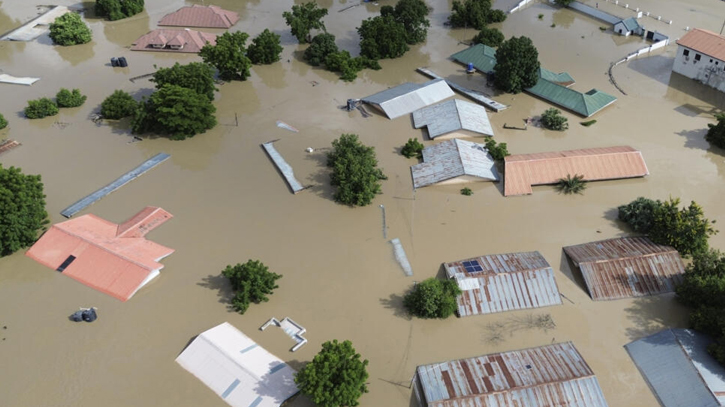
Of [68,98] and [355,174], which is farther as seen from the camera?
[68,98]

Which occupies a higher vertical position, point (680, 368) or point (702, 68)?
point (702, 68)

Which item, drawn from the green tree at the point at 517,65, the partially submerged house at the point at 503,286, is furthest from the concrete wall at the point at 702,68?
the partially submerged house at the point at 503,286

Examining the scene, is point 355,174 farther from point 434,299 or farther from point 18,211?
point 18,211

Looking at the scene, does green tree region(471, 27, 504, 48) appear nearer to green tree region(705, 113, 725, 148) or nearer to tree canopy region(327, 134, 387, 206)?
green tree region(705, 113, 725, 148)

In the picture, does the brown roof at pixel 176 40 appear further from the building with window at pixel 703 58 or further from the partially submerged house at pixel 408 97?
the building with window at pixel 703 58

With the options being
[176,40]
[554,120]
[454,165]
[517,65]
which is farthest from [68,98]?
[554,120]

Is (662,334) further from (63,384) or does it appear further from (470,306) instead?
(63,384)

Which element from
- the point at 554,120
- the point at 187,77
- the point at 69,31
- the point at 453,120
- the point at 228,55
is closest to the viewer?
the point at 453,120
